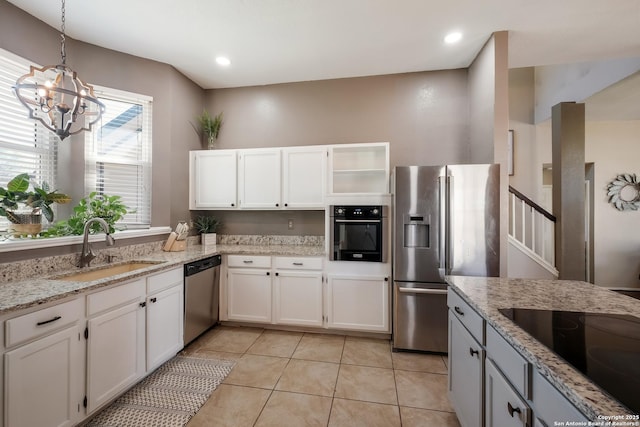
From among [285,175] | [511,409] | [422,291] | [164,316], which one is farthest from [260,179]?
[511,409]

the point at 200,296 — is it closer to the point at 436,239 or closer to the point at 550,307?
the point at 436,239

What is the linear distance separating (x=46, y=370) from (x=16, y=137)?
5.87 feet

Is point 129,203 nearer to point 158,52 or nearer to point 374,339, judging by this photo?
point 158,52

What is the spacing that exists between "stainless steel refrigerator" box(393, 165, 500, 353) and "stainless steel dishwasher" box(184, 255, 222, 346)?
1955 mm

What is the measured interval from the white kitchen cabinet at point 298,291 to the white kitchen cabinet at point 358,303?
14cm

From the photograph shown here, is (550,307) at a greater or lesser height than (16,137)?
lesser

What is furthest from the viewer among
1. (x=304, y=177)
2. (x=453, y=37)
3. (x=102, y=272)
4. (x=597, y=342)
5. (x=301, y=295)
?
(x=304, y=177)

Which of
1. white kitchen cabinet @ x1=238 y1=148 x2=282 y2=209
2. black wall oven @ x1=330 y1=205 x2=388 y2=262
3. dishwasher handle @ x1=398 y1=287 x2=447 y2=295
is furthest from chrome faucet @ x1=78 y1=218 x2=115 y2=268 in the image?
dishwasher handle @ x1=398 y1=287 x2=447 y2=295

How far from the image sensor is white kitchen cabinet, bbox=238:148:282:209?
3.27 meters

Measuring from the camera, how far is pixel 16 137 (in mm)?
2082

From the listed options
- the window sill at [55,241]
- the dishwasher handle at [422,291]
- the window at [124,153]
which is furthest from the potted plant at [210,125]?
the dishwasher handle at [422,291]

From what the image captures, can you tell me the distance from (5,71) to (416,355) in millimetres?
4137

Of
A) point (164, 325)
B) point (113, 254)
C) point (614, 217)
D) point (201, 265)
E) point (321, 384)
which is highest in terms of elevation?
point (614, 217)

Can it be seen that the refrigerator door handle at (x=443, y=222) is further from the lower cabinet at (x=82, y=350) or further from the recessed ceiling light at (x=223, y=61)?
the recessed ceiling light at (x=223, y=61)
